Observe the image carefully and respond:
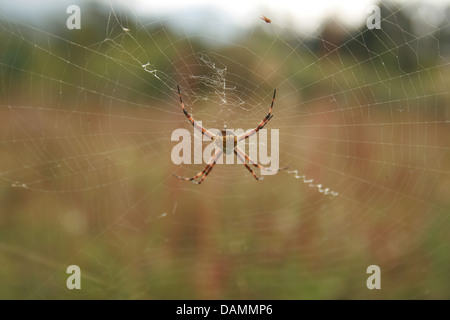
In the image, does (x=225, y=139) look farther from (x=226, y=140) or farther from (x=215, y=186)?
(x=215, y=186)

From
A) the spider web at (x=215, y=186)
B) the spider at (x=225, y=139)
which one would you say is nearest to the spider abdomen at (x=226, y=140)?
the spider at (x=225, y=139)

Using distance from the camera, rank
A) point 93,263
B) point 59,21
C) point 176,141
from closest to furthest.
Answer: point 93,263, point 176,141, point 59,21

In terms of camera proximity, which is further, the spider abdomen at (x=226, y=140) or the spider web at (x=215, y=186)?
the spider abdomen at (x=226, y=140)

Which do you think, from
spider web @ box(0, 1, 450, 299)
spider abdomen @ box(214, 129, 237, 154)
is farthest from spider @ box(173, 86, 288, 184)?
spider web @ box(0, 1, 450, 299)

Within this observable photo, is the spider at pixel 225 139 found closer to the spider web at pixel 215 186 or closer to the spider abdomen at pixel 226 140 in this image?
the spider abdomen at pixel 226 140

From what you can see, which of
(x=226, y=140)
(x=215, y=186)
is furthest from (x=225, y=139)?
(x=215, y=186)

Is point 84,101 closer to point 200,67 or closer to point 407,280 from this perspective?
point 200,67

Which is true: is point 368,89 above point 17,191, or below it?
above
